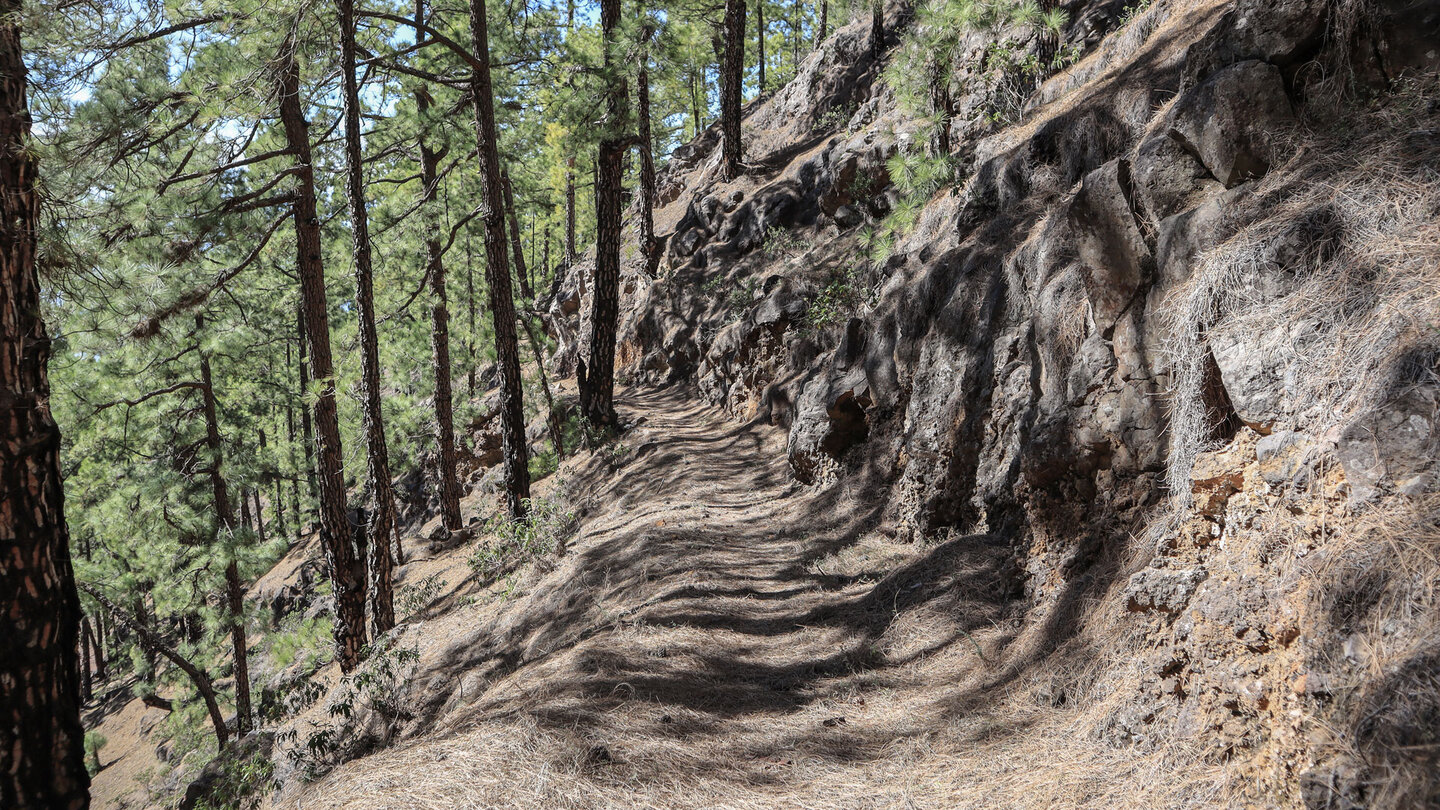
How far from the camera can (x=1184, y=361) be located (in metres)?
3.78

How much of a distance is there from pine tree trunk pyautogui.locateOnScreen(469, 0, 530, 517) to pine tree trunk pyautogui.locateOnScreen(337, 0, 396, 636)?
→ 163 centimetres

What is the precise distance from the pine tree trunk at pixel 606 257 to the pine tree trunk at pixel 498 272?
1.82m

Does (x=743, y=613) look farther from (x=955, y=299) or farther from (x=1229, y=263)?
(x=1229, y=263)

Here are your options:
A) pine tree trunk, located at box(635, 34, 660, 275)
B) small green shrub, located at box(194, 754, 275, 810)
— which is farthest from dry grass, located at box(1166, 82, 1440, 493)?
pine tree trunk, located at box(635, 34, 660, 275)

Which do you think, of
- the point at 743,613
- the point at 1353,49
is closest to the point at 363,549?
the point at 743,613

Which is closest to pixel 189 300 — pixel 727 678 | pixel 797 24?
pixel 727 678

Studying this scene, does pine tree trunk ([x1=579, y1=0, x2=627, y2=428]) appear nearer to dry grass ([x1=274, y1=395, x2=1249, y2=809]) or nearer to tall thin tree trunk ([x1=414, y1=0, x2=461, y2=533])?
tall thin tree trunk ([x1=414, y1=0, x2=461, y2=533])

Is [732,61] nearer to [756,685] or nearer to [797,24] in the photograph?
[756,685]

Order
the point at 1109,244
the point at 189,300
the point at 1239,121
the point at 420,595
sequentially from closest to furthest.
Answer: the point at 1239,121
the point at 1109,244
the point at 189,300
the point at 420,595

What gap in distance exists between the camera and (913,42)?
950 centimetres

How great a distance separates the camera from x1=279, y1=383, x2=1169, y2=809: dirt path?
11.6ft

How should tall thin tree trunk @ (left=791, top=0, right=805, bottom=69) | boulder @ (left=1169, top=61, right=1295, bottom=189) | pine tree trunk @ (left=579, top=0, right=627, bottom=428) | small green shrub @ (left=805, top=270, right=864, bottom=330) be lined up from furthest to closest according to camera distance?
tall thin tree trunk @ (left=791, top=0, right=805, bottom=69) → pine tree trunk @ (left=579, top=0, right=627, bottom=428) → small green shrub @ (left=805, top=270, right=864, bottom=330) → boulder @ (left=1169, top=61, right=1295, bottom=189)

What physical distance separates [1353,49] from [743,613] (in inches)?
203

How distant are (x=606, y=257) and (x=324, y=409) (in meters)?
4.89
